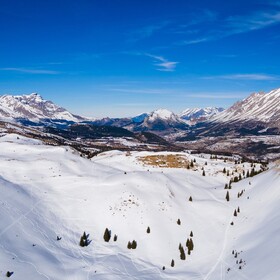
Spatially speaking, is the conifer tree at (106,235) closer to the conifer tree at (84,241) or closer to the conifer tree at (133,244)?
the conifer tree at (84,241)

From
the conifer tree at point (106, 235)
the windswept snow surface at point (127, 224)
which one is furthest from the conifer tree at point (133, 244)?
the conifer tree at point (106, 235)

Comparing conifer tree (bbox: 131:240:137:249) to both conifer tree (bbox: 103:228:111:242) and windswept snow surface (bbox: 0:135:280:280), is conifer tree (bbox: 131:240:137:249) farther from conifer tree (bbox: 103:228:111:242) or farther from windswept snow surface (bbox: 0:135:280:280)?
conifer tree (bbox: 103:228:111:242)

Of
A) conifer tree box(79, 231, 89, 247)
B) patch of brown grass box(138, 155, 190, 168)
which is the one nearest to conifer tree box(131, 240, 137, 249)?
conifer tree box(79, 231, 89, 247)

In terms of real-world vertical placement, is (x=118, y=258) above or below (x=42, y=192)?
below

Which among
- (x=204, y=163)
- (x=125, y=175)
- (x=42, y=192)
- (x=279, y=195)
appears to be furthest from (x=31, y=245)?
(x=204, y=163)

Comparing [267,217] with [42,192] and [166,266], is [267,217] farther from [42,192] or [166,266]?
[42,192]
